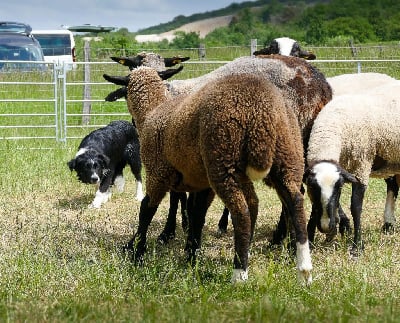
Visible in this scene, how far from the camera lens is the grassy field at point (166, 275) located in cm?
421

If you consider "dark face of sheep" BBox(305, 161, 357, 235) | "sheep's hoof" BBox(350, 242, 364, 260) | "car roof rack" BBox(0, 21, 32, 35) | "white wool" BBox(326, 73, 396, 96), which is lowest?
"sheep's hoof" BBox(350, 242, 364, 260)

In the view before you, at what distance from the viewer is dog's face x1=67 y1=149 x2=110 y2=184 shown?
9406 mm

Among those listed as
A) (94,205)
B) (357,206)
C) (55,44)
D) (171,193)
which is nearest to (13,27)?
(55,44)

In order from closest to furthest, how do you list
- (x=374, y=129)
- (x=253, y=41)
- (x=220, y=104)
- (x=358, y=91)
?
(x=220, y=104), (x=374, y=129), (x=358, y=91), (x=253, y=41)

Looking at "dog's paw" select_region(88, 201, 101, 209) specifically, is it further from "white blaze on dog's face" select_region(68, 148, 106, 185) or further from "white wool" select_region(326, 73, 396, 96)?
"white wool" select_region(326, 73, 396, 96)

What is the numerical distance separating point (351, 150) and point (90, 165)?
13.0 feet

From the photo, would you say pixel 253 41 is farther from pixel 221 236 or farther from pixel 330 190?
pixel 330 190

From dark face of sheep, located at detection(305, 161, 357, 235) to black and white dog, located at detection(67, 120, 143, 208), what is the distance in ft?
12.9

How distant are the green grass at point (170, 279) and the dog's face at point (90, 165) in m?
0.76

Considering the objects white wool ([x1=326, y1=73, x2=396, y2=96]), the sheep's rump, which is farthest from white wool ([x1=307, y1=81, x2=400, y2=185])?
white wool ([x1=326, y1=73, x2=396, y2=96])

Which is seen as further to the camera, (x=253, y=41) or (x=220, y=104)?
(x=253, y=41)

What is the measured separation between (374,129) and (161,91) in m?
2.11

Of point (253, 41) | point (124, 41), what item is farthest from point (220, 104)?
point (124, 41)

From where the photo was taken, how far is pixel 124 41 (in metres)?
25.1
